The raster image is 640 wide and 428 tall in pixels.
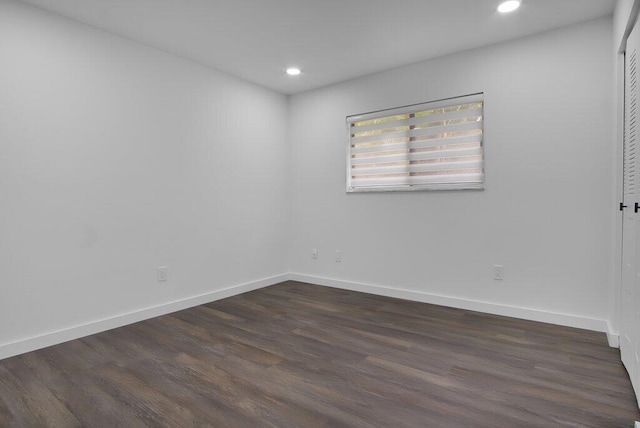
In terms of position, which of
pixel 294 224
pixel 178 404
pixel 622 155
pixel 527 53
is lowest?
pixel 178 404

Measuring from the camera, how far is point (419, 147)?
12.5 ft

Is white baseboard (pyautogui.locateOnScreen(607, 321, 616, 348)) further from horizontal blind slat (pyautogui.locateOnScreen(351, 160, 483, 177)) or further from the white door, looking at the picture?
horizontal blind slat (pyautogui.locateOnScreen(351, 160, 483, 177))

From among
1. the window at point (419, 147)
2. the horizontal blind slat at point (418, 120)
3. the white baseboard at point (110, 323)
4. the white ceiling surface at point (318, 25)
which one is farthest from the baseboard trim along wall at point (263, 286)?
the white ceiling surface at point (318, 25)

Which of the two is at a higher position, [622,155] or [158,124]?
[158,124]

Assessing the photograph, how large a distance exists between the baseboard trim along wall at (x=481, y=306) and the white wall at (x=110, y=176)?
3.89 feet

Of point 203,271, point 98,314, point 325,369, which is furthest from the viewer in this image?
point 203,271

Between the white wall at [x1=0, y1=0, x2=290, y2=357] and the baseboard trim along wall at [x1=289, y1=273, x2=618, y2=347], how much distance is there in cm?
119

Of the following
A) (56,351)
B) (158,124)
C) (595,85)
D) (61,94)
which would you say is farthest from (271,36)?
(56,351)

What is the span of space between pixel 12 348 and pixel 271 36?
10.1 ft

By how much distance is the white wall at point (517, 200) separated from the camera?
2.88 m

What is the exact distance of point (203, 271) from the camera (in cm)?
382

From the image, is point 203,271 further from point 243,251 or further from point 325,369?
point 325,369

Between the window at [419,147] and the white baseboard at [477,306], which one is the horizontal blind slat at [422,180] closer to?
the window at [419,147]

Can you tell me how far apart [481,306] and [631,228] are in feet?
5.20
